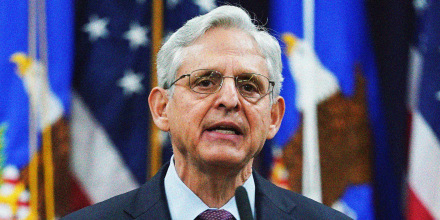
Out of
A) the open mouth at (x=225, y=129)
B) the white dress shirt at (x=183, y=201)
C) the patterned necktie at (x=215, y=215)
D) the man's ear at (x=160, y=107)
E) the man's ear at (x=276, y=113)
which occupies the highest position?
the man's ear at (x=160, y=107)

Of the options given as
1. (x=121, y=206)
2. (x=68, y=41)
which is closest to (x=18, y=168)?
(x=68, y=41)

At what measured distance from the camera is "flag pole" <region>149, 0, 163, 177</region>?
445 cm

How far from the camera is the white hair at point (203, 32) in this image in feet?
7.96

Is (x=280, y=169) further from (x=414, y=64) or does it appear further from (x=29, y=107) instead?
(x=29, y=107)

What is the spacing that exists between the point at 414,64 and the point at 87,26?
257cm

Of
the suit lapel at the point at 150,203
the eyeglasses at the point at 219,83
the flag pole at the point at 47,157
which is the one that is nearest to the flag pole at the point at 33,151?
the flag pole at the point at 47,157

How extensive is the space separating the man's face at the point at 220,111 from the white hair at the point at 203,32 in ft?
0.09

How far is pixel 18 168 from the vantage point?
426 centimetres

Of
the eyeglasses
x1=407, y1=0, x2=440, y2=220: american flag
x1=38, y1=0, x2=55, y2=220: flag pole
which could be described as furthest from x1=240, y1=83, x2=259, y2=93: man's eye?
x1=407, y1=0, x2=440, y2=220: american flag

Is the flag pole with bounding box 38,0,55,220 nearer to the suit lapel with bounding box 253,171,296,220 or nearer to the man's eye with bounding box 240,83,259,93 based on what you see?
the suit lapel with bounding box 253,171,296,220

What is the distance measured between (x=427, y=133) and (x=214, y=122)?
9.15 ft

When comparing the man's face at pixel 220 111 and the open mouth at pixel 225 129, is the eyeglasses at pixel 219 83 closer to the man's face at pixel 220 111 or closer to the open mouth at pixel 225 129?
the man's face at pixel 220 111

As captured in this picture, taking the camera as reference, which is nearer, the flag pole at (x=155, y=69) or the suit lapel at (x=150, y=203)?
the suit lapel at (x=150, y=203)

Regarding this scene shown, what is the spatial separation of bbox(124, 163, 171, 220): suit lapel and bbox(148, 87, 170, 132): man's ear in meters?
0.24
